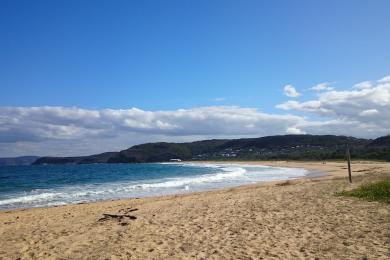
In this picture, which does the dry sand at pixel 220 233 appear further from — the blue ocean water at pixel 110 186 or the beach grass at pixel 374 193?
the blue ocean water at pixel 110 186

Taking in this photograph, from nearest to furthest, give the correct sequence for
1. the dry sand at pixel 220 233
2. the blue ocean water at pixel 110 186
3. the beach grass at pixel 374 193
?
the dry sand at pixel 220 233, the beach grass at pixel 374 193, the blue ocean water at pixel 110 186

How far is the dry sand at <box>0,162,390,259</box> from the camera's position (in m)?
8.20

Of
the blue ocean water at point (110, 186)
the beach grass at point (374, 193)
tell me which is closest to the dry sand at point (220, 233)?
the beach grass at point (374, 193)

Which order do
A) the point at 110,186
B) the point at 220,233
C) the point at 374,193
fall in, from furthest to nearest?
1. the point at 110,186
2. the point at 374,193
3. the point at 220,233

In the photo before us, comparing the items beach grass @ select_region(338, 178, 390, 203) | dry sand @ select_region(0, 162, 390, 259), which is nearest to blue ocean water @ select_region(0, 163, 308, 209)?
dry sand @ select_region(0, 162, 390, 259)

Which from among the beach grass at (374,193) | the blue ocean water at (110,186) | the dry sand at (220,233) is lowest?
the blue ocean water at (110,186)

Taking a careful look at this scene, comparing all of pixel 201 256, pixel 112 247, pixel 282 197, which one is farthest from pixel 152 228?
pixel 282 197

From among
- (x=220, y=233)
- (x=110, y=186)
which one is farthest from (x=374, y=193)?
(x=110, y=186)

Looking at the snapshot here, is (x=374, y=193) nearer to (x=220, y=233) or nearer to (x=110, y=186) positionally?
(x=220, y=233)

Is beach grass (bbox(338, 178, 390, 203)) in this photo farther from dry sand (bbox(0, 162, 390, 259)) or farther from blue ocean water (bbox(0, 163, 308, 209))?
blue ocean water (bbox(0, 163, 308, 209))

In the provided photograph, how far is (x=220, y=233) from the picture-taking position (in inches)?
393

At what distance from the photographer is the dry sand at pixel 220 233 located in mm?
8195

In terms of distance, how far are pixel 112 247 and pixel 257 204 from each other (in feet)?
22.4

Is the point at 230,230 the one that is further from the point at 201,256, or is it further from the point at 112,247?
the point at 112,247
